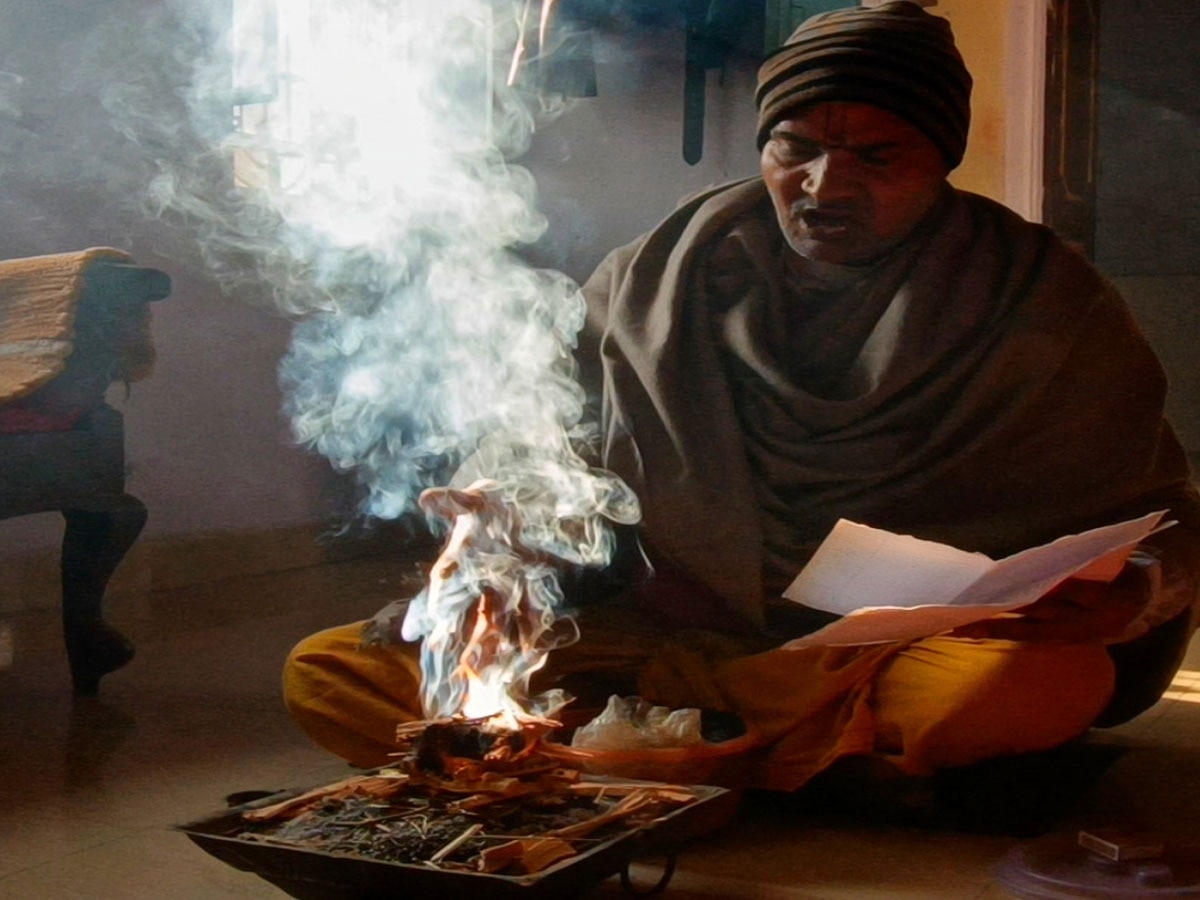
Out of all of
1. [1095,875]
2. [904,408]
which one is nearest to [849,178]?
[904,408]

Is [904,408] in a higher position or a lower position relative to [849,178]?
lower

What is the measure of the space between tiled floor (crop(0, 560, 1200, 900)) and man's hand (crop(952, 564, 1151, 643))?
295 millimetres

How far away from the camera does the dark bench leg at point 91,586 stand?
3.25 m

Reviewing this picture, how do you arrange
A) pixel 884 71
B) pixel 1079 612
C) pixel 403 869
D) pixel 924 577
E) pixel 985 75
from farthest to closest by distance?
pixel 985 75 < pixel 884 71 < pixel 1079 612 < pixel 924 577 < pixel 403 869

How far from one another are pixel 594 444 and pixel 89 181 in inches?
90.8

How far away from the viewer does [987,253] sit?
7.49ft

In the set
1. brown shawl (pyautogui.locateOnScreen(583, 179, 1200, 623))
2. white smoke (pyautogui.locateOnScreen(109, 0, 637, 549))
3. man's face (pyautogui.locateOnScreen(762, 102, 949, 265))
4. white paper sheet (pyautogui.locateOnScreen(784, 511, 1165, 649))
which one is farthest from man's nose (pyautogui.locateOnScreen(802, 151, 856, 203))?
white paper sheet (pyautogui.locateOnScreen(784, 511, 1165, 649))

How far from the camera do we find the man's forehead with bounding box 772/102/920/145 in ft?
7.25

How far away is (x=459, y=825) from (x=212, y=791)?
39.4 inches

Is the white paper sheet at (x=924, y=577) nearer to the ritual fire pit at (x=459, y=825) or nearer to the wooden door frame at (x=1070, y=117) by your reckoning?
the ritual fire pit at (x=459, y=825)

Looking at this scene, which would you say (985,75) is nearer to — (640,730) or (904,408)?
(904,408)

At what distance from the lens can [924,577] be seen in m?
1.80

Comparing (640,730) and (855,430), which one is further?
(855,430)

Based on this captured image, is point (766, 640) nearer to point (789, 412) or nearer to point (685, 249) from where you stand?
point (789, 412)
